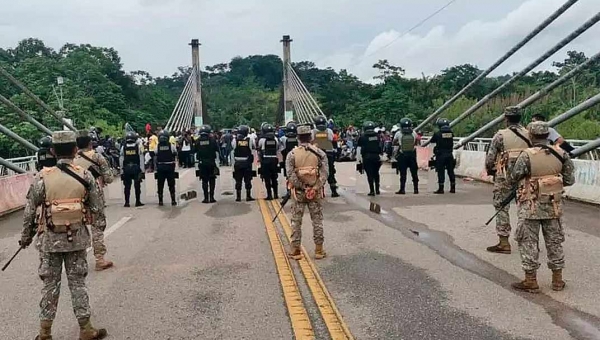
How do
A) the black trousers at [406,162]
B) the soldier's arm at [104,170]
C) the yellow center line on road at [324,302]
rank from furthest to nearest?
the black trousers at [406,162] < the soldier's arm at [104,170] < the yellow center line on road at [324,302]

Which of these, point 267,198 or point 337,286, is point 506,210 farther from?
point 267,198

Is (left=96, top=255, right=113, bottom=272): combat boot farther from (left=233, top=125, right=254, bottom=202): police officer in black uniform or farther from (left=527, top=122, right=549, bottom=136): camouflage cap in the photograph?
(left=233, top=125, right=254, bottom=202): police officer in black uniform

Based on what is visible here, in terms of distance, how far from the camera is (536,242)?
6.34 m

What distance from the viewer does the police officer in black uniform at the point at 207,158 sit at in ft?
47.9

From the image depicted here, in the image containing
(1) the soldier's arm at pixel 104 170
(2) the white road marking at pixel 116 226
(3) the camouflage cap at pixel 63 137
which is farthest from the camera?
(2) the white road marking at pixel 116 226

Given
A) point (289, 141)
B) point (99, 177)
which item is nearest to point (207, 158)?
point (289, 141)

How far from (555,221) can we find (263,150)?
349 inches

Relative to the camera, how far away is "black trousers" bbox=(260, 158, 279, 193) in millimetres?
14375

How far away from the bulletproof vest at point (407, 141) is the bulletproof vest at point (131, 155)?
5.98 meters

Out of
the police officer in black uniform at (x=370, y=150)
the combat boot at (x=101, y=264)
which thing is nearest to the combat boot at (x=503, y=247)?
the combat boot at (x=101, y=264)

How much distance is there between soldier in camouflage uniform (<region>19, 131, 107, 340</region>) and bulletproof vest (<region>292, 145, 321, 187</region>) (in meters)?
3.23

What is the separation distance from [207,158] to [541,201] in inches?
374

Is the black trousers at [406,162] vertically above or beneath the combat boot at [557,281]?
above

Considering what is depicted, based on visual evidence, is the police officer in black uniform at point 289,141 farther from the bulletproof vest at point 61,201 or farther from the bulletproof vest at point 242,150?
the bulletproof vest at point 61,201
